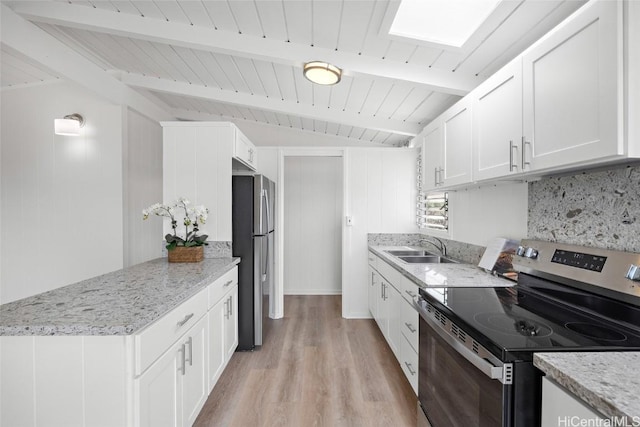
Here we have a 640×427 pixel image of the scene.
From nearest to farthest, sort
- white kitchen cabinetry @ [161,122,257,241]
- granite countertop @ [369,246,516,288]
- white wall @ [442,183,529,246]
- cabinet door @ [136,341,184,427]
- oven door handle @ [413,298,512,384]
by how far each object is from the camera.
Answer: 1. oven door handle @ [413,298,512,384]
2. cabinet door @ [136,341,184,427]
3. granite countertop @ [369,246,516,288]
4. white wall @ [442,183,529,246]
5. white kitchen cabinetry @ [161,122,257,241]

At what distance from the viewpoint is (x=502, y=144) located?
4.98ft

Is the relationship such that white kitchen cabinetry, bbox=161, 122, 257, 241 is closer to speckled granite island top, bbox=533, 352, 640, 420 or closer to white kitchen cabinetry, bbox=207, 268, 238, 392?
white kitchen cabinetry, bbox=207, 268, 238, 392

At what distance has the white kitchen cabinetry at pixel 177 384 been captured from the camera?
3.82ft

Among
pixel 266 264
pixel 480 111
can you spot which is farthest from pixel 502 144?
pixel 266 264

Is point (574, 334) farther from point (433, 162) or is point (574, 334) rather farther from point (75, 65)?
point (75, 65)

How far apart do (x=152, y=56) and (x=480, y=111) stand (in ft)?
9.53

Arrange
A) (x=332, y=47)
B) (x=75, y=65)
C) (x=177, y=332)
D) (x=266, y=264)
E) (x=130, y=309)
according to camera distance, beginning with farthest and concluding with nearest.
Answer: (x=266, y=264), (x=75, y=65), (x=332, y=47), (x=177, y=332), (x=130, y=309)

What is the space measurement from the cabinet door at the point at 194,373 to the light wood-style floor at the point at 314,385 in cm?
27

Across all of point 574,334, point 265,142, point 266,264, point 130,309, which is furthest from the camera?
point 265,142

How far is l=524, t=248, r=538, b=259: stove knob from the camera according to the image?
5.22 feet

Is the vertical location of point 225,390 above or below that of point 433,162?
below

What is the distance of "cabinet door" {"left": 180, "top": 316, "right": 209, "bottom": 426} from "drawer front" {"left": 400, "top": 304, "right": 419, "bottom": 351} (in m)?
1.32

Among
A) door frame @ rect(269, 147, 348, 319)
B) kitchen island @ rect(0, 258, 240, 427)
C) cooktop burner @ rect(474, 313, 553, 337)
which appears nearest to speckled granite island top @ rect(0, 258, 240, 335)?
kitchen island @ rect(0, 258, 240, 427)

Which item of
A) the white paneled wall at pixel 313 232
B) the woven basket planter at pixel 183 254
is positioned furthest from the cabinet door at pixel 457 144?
the white paneled wall at pixel 313 232
